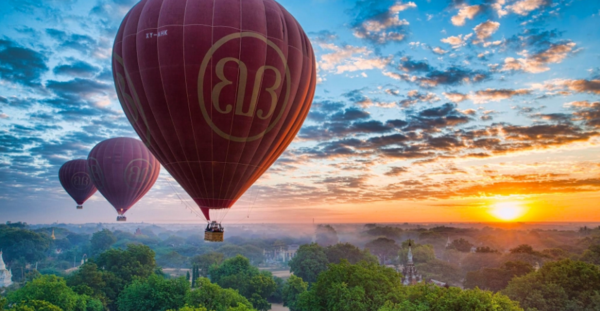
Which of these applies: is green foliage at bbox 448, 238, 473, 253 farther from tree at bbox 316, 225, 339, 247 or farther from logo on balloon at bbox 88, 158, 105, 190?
logo on balloon at bbox 88, 158, 105, 190

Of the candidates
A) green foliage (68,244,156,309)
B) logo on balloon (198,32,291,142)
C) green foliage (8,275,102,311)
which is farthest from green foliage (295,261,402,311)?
green foliage (68,244,156,309)

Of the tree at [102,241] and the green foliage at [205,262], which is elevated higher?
the tree at [102,241]

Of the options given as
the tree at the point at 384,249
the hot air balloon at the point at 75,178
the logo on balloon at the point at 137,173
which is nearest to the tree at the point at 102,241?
the hot air balloon at the point at 75,178

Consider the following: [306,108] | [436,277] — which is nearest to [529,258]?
[436,277]

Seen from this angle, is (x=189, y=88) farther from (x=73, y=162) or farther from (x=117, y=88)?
(x=73, y=162)

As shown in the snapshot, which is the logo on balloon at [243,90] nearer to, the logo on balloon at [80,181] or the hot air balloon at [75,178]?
the hot air balloon at [75,178]

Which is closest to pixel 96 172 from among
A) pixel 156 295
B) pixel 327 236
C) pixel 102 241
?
pixel 156 295
